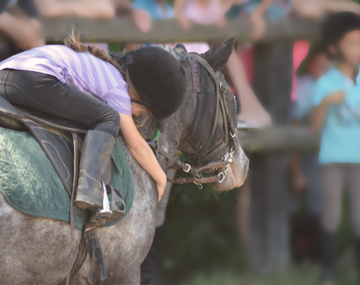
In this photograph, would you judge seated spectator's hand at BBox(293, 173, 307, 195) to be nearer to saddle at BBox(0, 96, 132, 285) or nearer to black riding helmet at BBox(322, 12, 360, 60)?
black riding helmet at BBox(322, 12, 360, 60)

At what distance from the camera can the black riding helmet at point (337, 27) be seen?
2879 millimetres

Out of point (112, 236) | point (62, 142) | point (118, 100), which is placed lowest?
point (112, 236)

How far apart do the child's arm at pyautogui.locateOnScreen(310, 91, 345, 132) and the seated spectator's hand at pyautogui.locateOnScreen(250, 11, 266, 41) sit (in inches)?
26.8

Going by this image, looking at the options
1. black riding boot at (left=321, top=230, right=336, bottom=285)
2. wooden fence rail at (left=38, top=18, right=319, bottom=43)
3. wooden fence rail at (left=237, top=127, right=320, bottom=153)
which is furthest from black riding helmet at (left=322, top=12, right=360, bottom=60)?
black riding boot at (left=321, top=230, right=336, bottom=285)

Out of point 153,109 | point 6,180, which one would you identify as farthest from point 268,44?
point 6,180

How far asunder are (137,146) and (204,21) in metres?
1.54

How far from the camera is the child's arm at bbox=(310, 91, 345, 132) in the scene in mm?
2916

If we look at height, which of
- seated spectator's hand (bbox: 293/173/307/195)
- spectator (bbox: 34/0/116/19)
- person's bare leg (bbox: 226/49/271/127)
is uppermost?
spectator (bbox: 34/0/116/19)

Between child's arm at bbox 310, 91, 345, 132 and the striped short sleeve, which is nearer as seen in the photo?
the striped short sleeve

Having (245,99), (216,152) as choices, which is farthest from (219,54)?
(245,99)

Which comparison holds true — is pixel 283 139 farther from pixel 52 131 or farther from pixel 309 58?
pixel 52 131

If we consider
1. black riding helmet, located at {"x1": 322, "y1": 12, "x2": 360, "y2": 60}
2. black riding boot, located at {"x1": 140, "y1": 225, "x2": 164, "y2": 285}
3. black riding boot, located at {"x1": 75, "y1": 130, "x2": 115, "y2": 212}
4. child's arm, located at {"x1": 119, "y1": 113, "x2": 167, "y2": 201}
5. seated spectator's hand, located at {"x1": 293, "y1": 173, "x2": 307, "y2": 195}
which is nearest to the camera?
black riding boot, located at {"x1": 75, "y1": 130, "x2": 115, "y2": 212}

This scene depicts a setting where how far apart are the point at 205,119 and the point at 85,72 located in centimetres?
77

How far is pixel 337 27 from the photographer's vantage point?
2891 millimetres
